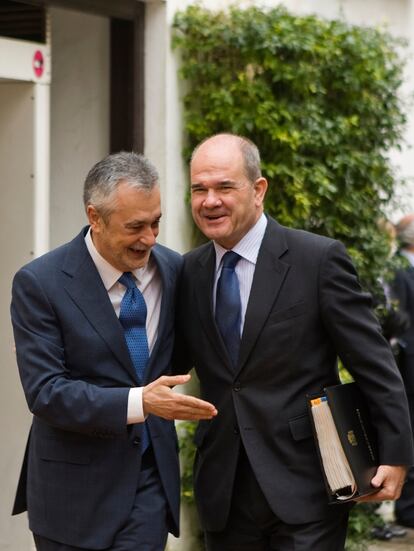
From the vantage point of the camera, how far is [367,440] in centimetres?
479

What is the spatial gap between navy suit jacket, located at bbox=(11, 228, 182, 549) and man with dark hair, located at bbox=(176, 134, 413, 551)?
0.34 meters

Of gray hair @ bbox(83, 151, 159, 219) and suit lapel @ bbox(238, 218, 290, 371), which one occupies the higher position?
gray hair @ bbox(83, 151, 159, 219)

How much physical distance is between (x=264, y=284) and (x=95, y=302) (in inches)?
24.0

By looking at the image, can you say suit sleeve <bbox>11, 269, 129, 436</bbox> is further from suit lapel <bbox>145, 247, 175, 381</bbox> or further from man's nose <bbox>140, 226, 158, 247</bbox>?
man's nose <bbox>140, 226, 158, 247</bbox>

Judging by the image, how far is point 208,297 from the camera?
15.8ft

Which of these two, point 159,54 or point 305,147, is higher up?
point 159,54

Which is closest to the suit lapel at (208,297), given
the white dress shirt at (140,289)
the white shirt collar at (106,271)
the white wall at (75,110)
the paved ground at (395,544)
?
the white dress shirt at (140,289)

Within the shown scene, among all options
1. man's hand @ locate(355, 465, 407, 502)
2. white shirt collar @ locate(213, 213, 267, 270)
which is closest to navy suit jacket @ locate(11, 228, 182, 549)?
white shirt collar @ locate(213, 213, 267, 270)

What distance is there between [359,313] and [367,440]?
474 mm

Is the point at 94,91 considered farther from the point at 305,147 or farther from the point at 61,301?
the point at 61,301

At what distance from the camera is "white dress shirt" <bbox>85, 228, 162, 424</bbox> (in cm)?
436

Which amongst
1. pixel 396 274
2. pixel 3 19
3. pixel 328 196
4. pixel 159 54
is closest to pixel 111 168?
pixel 3 19

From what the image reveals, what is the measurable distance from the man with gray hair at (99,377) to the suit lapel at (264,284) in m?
0.30

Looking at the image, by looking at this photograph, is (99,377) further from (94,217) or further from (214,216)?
(214,216)
